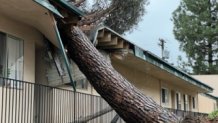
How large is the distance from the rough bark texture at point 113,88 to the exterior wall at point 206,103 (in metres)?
26.9

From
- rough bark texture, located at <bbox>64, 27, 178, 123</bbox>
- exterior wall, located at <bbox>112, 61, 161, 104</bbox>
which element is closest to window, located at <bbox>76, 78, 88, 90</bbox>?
exterior wall, located at <bbox>112, 61, 161, 104</bbox>

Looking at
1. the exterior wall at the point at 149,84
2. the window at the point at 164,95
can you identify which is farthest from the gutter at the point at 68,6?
the window at the point at 164,95

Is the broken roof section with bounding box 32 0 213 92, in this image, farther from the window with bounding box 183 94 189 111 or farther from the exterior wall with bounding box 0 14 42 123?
the window with bounding box 183 94 189 111

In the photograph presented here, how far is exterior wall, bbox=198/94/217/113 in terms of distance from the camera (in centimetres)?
3851

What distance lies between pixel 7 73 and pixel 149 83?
490 inches

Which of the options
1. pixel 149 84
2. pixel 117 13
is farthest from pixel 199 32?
pixel 149 84

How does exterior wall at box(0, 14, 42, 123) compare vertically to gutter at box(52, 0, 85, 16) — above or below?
below

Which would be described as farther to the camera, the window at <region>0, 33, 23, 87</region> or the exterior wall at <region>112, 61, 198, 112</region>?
the exterior wall at <region>112, 61, 198, 112</region>

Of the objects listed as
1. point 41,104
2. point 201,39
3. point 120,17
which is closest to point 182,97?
point 120,17

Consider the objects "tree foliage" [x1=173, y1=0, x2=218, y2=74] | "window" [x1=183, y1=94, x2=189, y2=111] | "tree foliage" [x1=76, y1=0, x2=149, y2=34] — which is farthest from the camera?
"tree foliage" [x1=173, y1=0, x2=218, y2=74]

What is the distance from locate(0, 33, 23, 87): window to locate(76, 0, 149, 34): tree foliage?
15.0 meters

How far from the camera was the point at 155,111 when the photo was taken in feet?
34.2

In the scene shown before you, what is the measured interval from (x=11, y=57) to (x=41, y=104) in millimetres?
1442

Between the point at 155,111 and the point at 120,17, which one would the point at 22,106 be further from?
the point at 120,17
